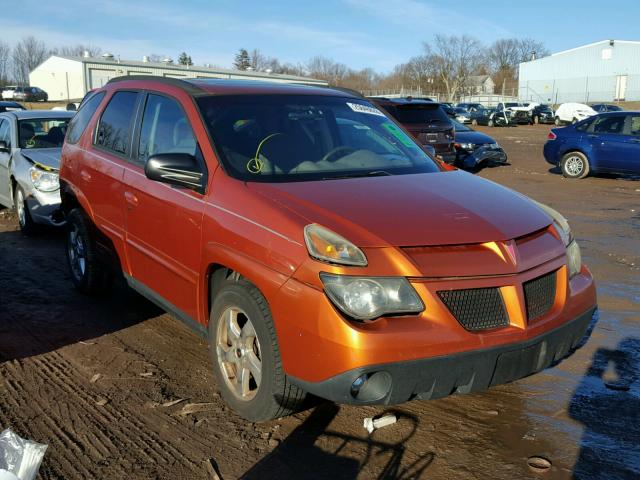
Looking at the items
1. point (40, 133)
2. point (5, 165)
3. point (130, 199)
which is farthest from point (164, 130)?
point (5, 165)

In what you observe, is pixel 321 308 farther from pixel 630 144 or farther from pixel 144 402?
pixel 630 144

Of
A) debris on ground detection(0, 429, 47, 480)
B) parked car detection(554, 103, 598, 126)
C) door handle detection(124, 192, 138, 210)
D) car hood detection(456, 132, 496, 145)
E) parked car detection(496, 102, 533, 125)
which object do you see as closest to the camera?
debris on ground detection(0, 429, 47, 480)

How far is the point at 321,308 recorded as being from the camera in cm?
277

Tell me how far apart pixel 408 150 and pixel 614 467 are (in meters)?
2.38

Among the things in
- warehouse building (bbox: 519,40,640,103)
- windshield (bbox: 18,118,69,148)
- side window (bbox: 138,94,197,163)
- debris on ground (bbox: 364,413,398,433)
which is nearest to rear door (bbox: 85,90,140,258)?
side window (bbox: 138,94,197,163)

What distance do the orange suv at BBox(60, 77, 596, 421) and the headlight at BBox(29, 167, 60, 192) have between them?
3657mm

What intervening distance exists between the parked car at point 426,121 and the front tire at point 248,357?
10.9 m

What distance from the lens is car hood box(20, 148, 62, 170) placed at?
8.02m

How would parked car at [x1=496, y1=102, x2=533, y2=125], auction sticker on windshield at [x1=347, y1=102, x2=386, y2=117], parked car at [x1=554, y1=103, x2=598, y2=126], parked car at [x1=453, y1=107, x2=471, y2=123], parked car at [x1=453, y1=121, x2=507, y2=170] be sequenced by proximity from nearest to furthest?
auction sticker on windshield at [x1=347, y1=102, x2=386, y2=117] → parked car at [x1=453, y1=121, x2=507, y2=170] → parked car at [x1=554, y1=103, x2=598, y2=126] → parked car at [x1=453, y1=107, x2=471, y2=123] → parked car at [x1=496, y1=102, x2=533, y2=125]

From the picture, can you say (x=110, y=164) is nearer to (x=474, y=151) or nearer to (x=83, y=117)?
(x=83, y=117)

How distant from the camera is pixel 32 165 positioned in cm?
805

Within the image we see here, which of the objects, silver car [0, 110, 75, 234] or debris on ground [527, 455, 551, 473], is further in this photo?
silver car [0, 110, 75, 234]

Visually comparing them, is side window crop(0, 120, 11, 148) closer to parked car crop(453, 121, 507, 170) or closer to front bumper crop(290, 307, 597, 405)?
front bumper crop(290, 307, 597, 405)

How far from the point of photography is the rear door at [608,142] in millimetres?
13930
